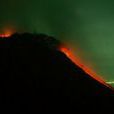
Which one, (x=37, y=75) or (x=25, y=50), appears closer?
(x=37, y=75)

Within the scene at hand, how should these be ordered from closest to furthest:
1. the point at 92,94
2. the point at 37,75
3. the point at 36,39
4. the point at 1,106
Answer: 1. the point at 1,106
2. the point at 92,94
3. the point at 37,75
4. the point at 36,39

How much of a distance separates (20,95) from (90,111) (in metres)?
9.30

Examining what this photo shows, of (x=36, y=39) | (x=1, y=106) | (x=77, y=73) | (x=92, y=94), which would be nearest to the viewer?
(x=1, y=106)

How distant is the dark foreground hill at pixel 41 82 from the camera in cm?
3881

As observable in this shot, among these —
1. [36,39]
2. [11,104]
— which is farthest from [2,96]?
[36,39]

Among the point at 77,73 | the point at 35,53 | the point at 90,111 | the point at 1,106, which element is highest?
the point at 35,53

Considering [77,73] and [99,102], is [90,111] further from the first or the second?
[77,73]

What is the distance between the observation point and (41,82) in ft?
144

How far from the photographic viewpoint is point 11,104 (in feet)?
125

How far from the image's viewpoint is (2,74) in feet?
147

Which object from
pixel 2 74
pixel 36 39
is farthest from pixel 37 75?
pixel 36 39

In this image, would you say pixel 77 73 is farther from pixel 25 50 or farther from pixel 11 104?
pixel 11 104

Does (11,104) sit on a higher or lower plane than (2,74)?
lower

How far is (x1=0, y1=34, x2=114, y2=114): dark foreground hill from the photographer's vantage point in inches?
1528
